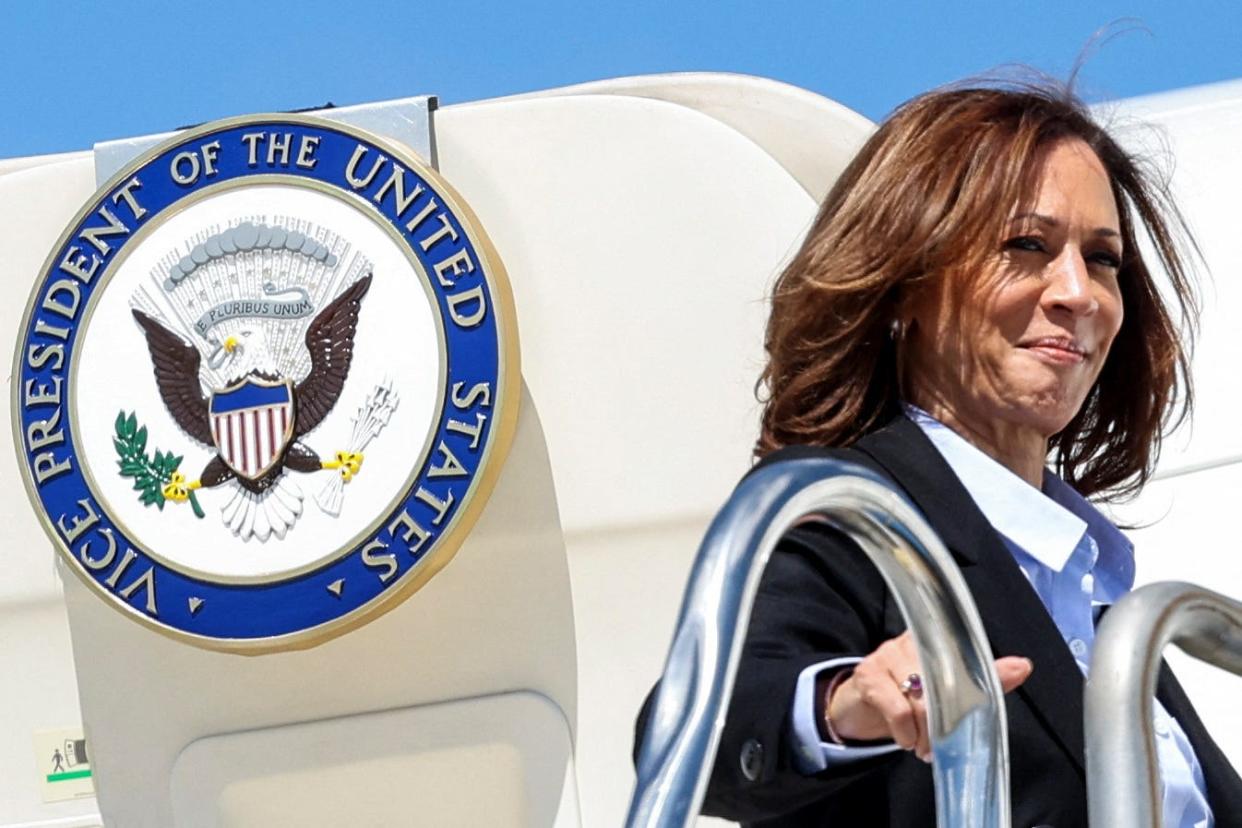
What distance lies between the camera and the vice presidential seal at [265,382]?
2939 mm

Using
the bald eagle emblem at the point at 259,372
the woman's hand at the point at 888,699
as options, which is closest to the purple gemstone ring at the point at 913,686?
the woman's hand at the point at 888,699

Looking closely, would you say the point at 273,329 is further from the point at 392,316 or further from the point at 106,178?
the point at 106,178

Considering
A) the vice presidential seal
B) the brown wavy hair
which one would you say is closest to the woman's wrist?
the brown wavy hair

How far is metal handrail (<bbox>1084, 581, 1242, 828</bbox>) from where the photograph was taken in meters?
1.32

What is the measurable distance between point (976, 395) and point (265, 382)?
58.3 inches

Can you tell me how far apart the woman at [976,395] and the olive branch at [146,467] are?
55.8 inches

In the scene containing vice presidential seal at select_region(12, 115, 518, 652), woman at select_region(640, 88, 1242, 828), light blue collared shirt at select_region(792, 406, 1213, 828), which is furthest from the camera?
vice presidential seal at select_region(12, 115, 518, 652)

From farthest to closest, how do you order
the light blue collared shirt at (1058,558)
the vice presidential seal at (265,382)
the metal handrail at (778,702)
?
the vice presidential seal at (265,382) → the light blue collared shirt at (1058,558) → the metal handrail at (778,702)

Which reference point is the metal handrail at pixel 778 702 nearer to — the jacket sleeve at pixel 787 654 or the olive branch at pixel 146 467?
the jacket sleeve at pixel 787 654

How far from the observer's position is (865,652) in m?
1.57

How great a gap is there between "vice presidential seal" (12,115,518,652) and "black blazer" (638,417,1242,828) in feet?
4.42

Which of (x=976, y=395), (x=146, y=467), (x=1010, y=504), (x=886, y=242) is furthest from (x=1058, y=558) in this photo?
(x=146, y=467)

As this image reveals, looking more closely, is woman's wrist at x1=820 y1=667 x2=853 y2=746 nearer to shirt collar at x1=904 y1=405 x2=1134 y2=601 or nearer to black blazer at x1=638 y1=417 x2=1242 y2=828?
black blazer at x1=638 y1=417 x2=1242 y2=828

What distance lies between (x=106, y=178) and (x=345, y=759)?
1032mm
